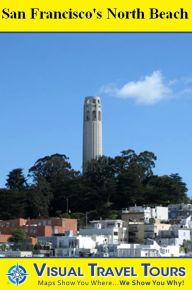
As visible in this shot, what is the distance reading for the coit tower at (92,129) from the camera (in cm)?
9644

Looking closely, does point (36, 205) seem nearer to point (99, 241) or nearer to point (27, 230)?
point (27, 230)

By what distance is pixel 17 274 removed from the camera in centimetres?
2494

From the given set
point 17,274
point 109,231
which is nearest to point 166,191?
point 109,231

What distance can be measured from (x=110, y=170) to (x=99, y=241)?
24255 millimetres

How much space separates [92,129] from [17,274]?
73627 millimetres

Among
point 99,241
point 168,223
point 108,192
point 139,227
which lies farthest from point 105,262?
point 108,192

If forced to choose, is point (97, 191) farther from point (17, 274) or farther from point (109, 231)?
point (17, 274)

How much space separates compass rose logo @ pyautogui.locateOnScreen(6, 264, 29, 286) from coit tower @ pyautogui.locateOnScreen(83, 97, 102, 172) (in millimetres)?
68618

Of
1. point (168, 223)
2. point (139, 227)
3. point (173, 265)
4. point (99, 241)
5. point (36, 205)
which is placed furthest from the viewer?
point (36, 205)

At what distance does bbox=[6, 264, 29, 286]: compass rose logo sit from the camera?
2473cm

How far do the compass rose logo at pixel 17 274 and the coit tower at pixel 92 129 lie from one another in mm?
68618

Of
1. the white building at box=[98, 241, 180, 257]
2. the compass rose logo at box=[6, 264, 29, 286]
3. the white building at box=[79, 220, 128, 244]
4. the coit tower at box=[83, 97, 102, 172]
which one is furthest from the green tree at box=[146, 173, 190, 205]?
the compass rose logo at box=[6, 264, 29, 286]

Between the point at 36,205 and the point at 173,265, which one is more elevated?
the point at 36,205

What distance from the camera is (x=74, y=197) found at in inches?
3115
